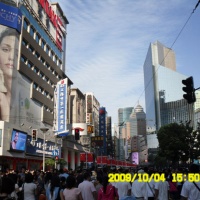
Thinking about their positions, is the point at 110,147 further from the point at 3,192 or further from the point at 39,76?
the point at 3,192

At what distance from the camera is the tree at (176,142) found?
53938 millimetres

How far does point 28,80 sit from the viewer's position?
4306 centimetres

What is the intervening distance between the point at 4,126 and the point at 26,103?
8.55 m

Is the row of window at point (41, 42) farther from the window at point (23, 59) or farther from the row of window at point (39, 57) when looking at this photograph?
the window at point (23, 59)

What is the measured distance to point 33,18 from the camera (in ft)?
150

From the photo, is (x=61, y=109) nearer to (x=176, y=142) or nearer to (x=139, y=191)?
(x=176, y=142)

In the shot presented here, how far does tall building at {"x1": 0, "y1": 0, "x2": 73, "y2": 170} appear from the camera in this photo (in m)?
35.8

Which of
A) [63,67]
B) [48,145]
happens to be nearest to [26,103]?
[48,145]

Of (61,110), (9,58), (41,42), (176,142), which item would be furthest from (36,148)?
(176,142)

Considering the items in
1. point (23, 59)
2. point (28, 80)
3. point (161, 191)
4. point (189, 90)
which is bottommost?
point (161, 191)

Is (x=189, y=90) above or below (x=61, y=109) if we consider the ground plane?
below

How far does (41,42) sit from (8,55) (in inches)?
549

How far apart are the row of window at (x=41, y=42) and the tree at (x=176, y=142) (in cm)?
2676

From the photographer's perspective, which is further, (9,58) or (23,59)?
(23,59)
